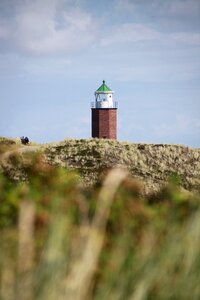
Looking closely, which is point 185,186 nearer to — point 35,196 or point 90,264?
point 35,196

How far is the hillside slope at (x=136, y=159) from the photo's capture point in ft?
76.8

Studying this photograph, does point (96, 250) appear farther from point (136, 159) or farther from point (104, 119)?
point (104, 119)

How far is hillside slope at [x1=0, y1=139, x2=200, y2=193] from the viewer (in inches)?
922

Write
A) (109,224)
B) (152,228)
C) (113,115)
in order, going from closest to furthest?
(152,228) < (109,224) < (113,115)

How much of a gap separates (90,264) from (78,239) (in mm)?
575

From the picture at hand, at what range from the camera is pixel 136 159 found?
84.4 ft

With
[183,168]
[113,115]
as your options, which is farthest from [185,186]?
[113,115]

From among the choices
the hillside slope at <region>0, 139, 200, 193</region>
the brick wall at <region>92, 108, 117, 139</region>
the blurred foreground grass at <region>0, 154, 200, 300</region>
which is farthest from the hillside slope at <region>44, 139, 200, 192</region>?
the brick wall at <region>92, 108, 117, 139</region>

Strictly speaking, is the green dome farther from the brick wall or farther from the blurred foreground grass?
the blurred foreground grass

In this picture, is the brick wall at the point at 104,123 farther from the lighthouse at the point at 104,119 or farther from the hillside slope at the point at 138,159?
the hillside slope at the point at 138,159

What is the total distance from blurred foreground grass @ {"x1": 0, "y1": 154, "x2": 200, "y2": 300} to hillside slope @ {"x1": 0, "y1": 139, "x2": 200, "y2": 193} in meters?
15.2

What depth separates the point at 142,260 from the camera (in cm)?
468

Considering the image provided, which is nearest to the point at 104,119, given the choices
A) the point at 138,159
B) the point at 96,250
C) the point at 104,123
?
the point at 104,123

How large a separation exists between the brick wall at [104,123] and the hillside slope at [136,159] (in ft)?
132
